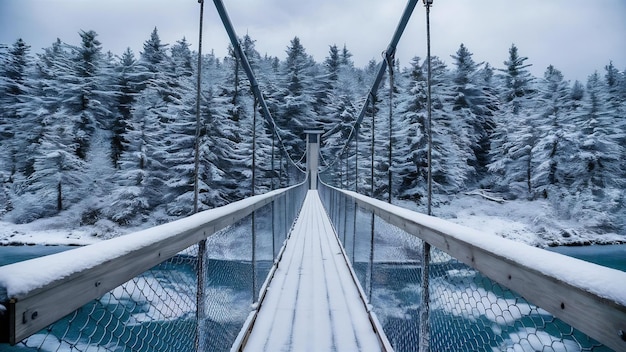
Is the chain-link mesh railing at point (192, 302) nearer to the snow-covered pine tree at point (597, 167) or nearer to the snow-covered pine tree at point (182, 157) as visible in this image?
the snow-covered pine tree at point (182, 157)

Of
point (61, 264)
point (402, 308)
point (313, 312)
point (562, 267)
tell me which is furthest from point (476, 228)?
point (61, 264)

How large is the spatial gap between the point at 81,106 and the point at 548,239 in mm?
27219

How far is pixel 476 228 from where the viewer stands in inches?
662

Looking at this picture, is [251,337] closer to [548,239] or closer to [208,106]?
[208,106]

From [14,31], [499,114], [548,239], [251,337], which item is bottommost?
[548,239]

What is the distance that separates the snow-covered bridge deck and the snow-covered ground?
1320cm

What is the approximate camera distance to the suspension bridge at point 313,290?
485 mm

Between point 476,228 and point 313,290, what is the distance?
1642 cm

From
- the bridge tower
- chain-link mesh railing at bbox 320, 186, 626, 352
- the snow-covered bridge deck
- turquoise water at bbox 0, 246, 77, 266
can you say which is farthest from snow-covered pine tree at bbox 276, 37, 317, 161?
chain-link mesh railing at bbox 320, 186, 626, 352

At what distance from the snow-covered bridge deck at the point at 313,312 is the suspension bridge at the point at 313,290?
1 centimetres

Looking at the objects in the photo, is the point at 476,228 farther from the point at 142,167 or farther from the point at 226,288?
the point at 142,167

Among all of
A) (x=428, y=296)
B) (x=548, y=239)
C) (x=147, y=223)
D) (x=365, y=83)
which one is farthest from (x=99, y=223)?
(x=365, y=83)

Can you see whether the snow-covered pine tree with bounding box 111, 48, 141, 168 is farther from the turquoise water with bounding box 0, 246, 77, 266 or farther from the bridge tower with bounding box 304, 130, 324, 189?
the bridge tower with bounding box 304, 130, 324, 189

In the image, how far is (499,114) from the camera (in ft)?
74.4
